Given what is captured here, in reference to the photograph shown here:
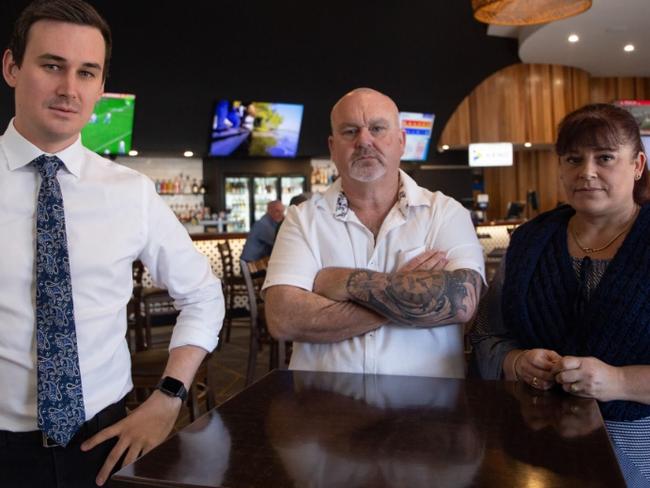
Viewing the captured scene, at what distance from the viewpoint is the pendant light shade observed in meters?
4.71

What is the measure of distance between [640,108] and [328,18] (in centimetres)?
659

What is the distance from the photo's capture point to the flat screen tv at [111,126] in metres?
7.38

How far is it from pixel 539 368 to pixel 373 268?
2.09 ft

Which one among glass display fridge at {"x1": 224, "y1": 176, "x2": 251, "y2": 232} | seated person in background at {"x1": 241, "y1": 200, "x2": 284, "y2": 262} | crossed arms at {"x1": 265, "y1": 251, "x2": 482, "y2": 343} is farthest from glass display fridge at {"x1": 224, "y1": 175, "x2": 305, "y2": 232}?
crossed arms at {"x1": 265, "y1": 251, "x2": 482, "y2": 343}

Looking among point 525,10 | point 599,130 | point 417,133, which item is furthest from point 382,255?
point 417,133

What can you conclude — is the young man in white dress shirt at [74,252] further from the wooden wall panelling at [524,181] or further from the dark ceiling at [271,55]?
the wooden wall panelling at [524,181]

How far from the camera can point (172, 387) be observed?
1.45m

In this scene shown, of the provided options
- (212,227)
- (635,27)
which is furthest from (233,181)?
(635,27)

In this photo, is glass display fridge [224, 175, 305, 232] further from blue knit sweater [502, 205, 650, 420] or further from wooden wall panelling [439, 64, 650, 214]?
blue knit sweater [502, 205, 650, 420]

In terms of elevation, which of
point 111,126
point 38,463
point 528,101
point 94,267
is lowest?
point 38,463

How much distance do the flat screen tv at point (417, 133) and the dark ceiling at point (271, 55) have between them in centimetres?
18

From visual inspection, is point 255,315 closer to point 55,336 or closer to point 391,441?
point 55,336

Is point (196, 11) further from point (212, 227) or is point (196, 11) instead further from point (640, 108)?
point (640, 108)

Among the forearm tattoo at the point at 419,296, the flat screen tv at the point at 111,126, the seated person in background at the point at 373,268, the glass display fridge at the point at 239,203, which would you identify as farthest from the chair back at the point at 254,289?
the glass display fridge at the point at 239,203
